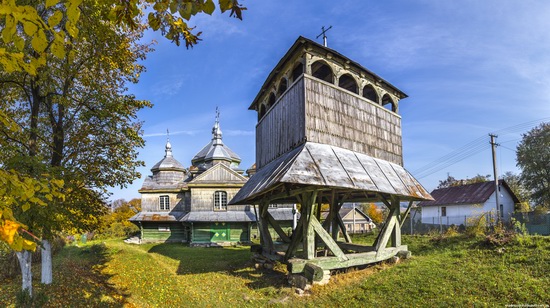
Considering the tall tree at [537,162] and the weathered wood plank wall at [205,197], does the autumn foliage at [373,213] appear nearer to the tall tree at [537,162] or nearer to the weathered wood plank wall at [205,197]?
the tall tree at [537,162]

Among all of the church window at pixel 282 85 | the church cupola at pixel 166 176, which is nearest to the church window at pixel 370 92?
the church window at pixel 282 85

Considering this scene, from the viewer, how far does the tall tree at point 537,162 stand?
34.4 metres

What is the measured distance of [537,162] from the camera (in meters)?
34.9

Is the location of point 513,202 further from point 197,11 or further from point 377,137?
point 197,11

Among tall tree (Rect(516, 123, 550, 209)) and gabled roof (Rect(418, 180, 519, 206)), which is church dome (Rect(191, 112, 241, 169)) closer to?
gabled roof (Rect(418, 180, 519, 206))

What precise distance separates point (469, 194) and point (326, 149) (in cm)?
2948

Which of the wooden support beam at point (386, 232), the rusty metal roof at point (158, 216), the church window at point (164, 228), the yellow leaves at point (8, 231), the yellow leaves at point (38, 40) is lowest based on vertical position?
the church window at point (164, 228)

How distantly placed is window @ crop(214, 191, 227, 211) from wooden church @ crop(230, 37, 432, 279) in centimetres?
1435

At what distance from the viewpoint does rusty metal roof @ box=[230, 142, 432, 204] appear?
837 centimetres

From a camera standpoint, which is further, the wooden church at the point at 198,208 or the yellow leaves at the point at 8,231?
the wooden church at the point at 198,208

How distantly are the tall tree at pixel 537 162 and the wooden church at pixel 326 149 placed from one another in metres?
32.0

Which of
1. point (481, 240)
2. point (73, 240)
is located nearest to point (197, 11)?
point (481, 240)

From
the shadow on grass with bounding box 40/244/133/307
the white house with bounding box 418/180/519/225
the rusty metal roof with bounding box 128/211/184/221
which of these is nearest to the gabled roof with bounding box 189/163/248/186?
the rusty metal roof with bounding box 128/211/184/221

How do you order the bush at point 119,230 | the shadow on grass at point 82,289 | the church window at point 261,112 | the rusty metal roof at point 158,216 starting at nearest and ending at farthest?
1. the shadow on grass at point 82,289
2. the church window at point 261,112
3. the rusty metal roof at point 158,216
4. the bush at point 119,230
